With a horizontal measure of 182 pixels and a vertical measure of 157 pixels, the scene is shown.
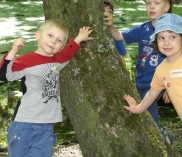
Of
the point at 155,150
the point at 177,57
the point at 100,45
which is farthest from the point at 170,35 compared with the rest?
Answer: the point at 155,150

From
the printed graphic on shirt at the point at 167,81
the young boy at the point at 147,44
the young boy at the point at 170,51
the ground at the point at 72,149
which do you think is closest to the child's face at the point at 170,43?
the young boy at the point at 170,51

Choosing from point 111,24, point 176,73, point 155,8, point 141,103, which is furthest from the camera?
point 155,8

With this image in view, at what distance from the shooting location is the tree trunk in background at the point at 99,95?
238 centimetres

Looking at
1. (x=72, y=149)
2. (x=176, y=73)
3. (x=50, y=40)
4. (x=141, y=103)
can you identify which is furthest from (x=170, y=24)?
(x=72, y=149)

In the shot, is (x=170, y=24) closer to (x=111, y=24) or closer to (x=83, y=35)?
(x=83, y=35)

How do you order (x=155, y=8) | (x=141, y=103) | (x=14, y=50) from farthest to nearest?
(x=155, y=8)
(x=141, y=103)
(x=14, y=50)

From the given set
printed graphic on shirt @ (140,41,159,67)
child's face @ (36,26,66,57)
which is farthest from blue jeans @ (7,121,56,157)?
printed graphic on shirt @ (140,41,159,67)

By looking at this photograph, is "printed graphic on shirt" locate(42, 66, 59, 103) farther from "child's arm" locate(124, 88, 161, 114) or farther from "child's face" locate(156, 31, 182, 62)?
"child's face" locate(156, 31, 182, 62)

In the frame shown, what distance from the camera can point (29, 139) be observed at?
2258 millimetres

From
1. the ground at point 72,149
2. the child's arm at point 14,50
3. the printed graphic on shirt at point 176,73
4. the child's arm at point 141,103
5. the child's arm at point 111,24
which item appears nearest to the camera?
the child's arm at point 14,50

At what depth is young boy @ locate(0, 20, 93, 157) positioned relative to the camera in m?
2.23

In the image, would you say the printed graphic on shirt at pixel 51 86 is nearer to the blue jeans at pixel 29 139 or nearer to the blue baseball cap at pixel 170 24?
the blue jeans at pixel 29 139

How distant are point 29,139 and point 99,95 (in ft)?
1.44

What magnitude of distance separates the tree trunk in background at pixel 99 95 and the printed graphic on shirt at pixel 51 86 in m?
0.19
